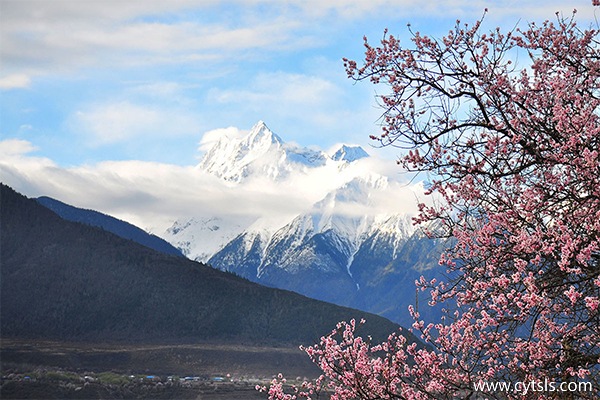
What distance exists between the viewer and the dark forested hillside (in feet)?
547

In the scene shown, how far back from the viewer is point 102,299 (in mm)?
179250

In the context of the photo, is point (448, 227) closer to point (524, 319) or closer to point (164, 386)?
point (524, 319)

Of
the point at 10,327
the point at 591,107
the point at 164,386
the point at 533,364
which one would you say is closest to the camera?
the point at 591,107

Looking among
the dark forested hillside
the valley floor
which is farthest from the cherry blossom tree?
the dark forested hillside

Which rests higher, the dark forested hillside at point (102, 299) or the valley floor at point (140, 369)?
the dark forested hillside at point (102, 299)

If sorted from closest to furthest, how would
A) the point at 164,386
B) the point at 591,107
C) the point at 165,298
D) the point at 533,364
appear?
the point at 591,107 < the point at 533,364 < the point at 164,386 < the point at 165,298

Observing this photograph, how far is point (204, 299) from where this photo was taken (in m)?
194

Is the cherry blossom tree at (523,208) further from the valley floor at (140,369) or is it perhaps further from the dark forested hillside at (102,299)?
the dark forested hillside at (102,299)

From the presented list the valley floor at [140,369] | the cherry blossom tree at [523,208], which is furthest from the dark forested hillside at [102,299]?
the cherry blossom tree at [523,208]

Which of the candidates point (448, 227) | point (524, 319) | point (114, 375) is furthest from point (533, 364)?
point (114, 375)

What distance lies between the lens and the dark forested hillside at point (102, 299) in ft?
547

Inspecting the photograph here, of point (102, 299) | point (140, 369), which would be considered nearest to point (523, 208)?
point (140, 369)

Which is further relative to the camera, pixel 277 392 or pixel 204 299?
pixel 204 299

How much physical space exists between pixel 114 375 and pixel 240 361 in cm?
3727
